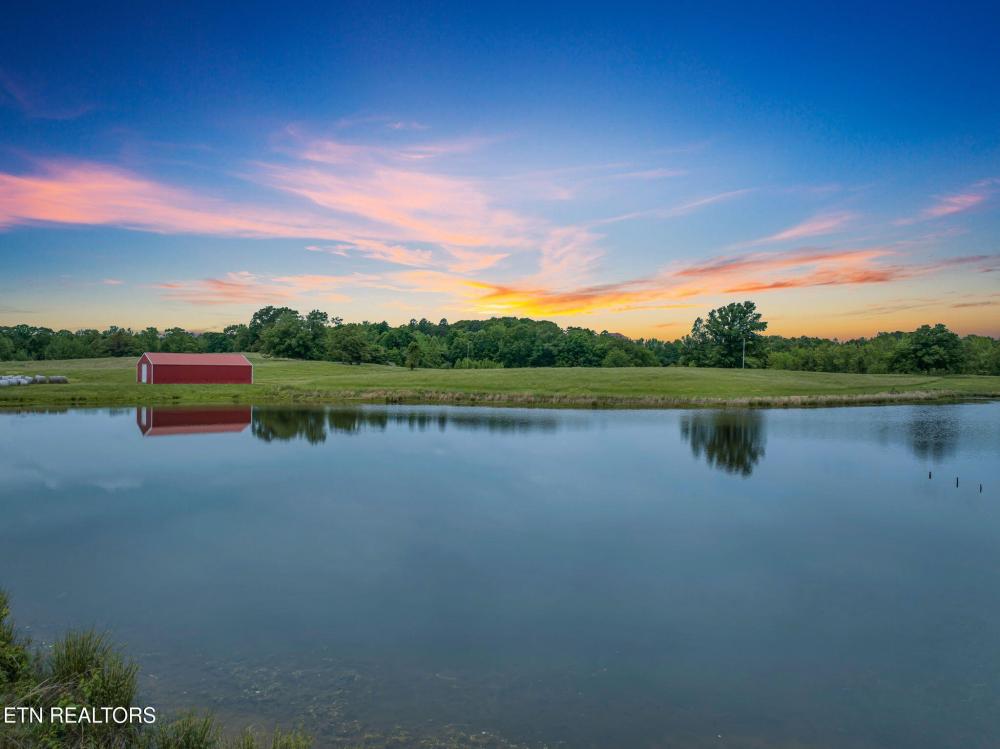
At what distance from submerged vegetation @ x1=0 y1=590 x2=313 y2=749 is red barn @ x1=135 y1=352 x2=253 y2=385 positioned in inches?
2623

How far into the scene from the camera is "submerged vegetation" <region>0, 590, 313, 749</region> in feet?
22.3

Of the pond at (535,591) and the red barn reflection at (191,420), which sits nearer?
the pond at (535,591)

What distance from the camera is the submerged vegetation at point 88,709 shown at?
22.3 ft

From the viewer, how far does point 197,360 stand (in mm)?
72188

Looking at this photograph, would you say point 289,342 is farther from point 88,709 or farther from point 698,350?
point 88,709

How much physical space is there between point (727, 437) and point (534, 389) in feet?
110

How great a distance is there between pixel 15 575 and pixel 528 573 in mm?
10359

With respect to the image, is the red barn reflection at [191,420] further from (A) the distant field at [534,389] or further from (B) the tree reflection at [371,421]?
(A) the distant field at [534,389]

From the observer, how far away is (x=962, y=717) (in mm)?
8180

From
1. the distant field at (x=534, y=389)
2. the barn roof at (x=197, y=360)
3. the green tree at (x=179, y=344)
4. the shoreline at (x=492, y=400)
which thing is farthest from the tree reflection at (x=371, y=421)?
the green tree at (x=179, y=344)

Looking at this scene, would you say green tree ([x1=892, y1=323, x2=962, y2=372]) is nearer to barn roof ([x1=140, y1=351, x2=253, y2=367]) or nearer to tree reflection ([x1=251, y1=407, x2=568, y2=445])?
tree reflection ([x1=251, y1=407, x2=568, y2=445])

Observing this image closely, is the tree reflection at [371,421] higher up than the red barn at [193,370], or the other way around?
the red barn at [193,370]

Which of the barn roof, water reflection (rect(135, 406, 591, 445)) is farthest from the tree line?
water reflection (rect(135, 406, 591, 445))

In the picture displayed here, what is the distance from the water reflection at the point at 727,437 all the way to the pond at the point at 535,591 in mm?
699
